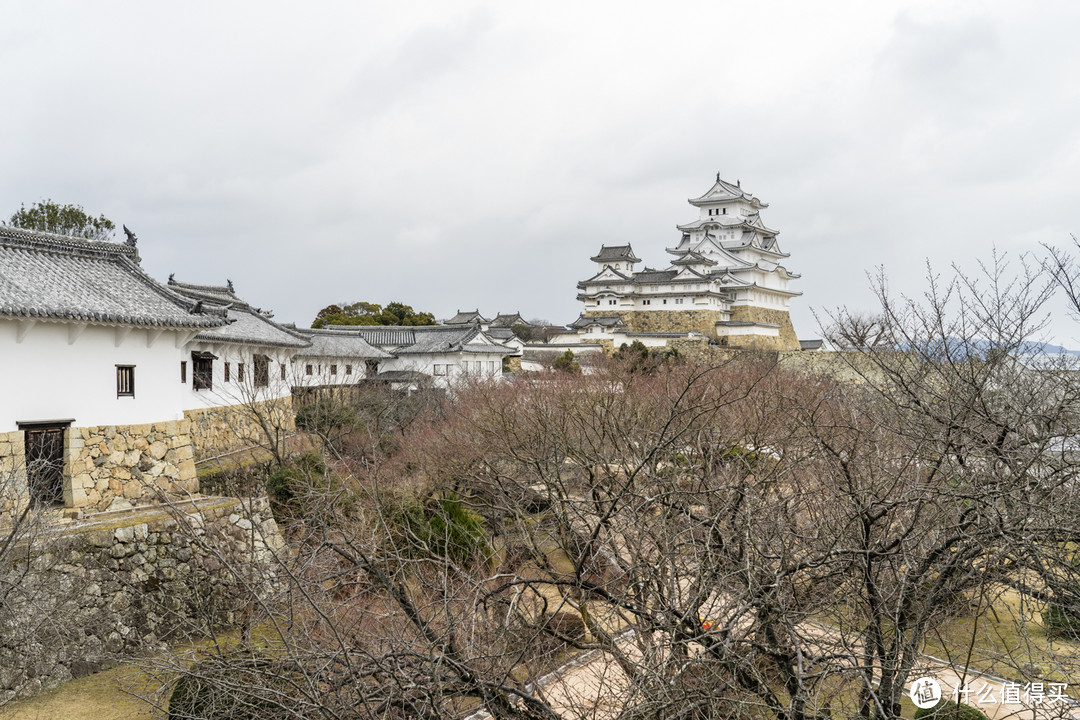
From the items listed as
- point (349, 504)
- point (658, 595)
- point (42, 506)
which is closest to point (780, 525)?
point (658, 595)

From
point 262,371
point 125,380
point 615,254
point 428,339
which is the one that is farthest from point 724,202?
point 125,380

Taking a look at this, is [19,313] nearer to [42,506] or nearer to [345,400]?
[42,506]

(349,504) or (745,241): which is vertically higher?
(745,241)

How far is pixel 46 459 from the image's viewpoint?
33.4 feet

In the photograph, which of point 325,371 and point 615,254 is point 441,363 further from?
point 615,254

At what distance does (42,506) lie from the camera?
9.88m

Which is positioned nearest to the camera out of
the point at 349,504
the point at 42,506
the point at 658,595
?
the point at 658,595

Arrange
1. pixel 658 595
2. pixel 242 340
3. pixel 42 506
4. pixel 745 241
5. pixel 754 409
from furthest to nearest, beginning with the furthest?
pixel 745 241, pixel 242 340, pixel 754 409, pixel 42 506, pixel 658 595

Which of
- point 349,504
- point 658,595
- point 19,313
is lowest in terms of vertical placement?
point 349,504

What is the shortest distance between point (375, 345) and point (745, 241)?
Answer: 90.9ft

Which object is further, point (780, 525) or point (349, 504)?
point (349, 504)

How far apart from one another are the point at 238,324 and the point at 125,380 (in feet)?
28.4

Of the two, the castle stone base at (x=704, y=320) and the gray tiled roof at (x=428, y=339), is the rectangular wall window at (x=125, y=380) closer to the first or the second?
the gray tiled roof at (x=428, y=339)

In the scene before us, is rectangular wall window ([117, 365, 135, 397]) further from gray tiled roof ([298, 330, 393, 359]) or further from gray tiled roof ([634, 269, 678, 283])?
gray tiled roof ([634, 269, 678, 283])
